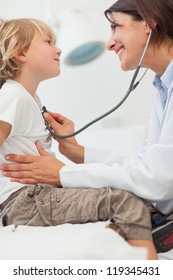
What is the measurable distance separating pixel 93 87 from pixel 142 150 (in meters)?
0.75

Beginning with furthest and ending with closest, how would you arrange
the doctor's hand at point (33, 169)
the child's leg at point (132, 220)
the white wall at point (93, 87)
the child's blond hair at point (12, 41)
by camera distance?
the white wall at point (93, 87) < the child's blond hair at point (12, 41) < the doctor's hand at point (33, 169) < the child's leg at point (132, 220)

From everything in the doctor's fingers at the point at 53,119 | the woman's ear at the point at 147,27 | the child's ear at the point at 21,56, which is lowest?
the doctor's fingers at the point at 53,119

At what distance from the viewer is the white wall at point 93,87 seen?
2160 millimetres

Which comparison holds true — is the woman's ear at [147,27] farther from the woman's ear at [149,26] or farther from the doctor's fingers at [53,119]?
the doctor's fingers at [53,119]

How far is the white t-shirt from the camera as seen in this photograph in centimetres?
127

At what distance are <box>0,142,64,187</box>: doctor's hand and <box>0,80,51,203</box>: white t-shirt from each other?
0.05 m

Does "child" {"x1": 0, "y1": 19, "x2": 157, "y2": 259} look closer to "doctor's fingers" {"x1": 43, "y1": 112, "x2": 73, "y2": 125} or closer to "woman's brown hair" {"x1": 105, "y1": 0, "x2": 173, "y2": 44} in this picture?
"doctor's fingers" {"x1": 43, "y1": 112, "x2": 73, "y2": 125}

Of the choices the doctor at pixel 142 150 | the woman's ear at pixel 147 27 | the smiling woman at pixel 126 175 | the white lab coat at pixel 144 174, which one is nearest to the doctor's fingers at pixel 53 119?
the doctor at pixel 142 150

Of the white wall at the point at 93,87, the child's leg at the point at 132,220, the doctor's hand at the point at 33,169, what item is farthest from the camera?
the white wall at the point at 93,87

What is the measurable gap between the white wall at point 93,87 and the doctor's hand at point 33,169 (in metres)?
0.92

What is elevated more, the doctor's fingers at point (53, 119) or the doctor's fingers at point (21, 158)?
the doctor's fingers at point (53, 119)

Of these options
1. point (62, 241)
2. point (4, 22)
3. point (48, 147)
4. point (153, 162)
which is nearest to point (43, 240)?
point (62, 241)

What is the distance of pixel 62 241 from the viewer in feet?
2.98
